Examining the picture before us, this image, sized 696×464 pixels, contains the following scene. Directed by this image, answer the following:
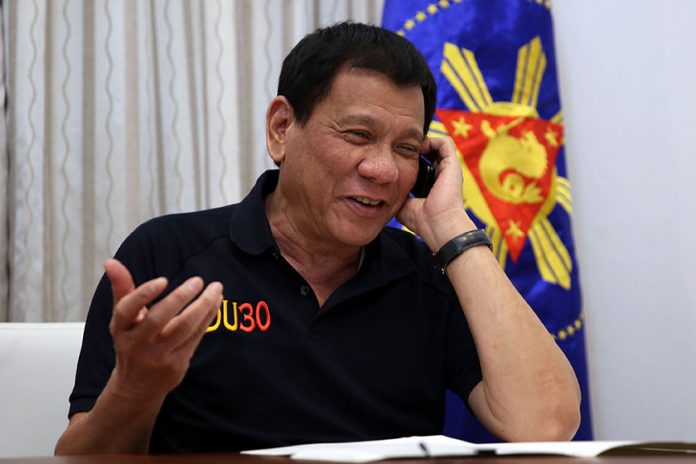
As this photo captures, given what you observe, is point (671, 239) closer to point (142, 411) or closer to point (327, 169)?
point (327, 169)

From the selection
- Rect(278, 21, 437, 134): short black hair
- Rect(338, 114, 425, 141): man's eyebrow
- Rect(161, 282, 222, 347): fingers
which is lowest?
Rect(161, 282, 222, 347): fingers

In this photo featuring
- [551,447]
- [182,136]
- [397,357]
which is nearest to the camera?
[551,447]

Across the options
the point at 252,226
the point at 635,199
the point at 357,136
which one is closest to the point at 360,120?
the point at 357,136

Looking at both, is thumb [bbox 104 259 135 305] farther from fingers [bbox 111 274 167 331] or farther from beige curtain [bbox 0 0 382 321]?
beige curtain [bbox 0 0 382 321]

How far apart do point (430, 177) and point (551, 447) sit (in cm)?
89

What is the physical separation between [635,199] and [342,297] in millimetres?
1489

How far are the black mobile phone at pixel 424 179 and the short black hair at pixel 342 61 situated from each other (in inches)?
6.5

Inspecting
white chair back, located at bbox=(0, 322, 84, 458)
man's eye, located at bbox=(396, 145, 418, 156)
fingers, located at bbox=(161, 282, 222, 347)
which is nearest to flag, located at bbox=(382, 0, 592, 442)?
man's eye, located at bbox=(396, 145, 418, 156)

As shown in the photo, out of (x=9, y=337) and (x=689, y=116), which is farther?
(x=689, y=116)

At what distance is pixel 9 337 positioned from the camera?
131 cm

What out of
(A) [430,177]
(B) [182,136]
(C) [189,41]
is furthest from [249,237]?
(C) [189,41]

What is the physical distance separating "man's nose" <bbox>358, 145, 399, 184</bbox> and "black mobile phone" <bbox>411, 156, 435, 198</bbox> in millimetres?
202

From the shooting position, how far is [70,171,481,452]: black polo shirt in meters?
1.32

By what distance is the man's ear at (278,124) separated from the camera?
1527 millimetres
